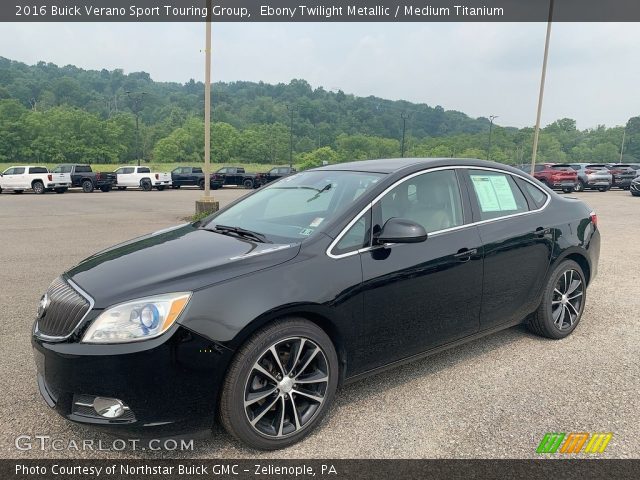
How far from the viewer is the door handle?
3.42 m

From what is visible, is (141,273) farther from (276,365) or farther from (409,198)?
(409,198)

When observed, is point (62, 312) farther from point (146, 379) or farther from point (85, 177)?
point (85, 177)

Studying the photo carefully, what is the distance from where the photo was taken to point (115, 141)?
80750 mm

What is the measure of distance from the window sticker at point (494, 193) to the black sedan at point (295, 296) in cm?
2

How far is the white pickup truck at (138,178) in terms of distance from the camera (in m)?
31.8

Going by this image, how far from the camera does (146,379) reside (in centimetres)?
237

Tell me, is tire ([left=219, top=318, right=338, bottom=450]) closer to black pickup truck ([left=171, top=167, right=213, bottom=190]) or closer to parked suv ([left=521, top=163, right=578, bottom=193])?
parked suv ([left=521, top=163, right=578, bottom=193])

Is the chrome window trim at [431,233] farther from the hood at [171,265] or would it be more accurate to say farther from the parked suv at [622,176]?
the parked suv at [622,176]

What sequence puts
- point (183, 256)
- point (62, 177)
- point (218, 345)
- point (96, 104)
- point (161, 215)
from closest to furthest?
point (218, 345), point (183, 256), point (161, 215), point (62, 177), point (96, 104)

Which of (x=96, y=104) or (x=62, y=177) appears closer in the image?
(x=62, y=177)

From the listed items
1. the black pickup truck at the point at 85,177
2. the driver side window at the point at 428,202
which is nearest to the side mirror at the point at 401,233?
the driver side window at the point at 428,202

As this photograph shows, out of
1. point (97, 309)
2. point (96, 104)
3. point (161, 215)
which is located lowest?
point (161, 215)

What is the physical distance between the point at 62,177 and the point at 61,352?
28.1 metres

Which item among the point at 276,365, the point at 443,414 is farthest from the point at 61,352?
the point at 443,414
